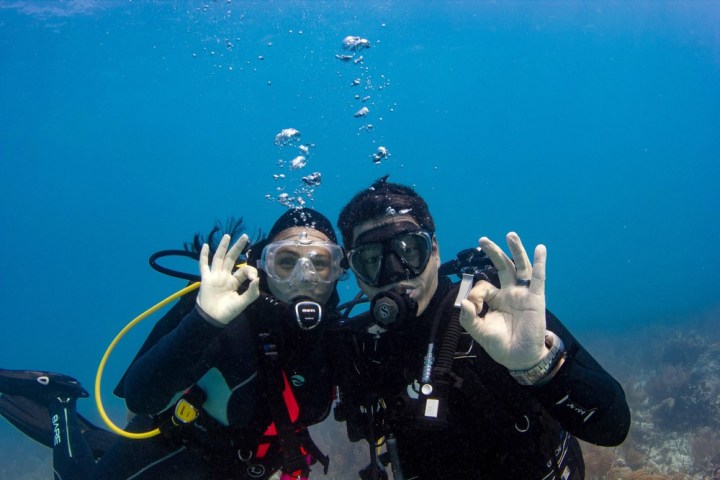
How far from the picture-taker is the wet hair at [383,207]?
3.84 m

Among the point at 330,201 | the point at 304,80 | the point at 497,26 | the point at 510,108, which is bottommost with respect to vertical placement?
the point at 330,201

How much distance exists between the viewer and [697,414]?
1285cm

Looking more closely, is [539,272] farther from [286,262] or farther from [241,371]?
[241,371]

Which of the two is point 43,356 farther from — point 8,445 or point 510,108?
point 510,108

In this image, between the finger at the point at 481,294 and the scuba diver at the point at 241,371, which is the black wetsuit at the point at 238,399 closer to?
the scuba diver at the point at 241,371

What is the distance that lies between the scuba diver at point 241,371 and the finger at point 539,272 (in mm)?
1852

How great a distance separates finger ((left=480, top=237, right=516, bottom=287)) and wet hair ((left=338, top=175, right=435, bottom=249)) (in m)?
1.20

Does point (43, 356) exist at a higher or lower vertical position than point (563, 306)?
lower

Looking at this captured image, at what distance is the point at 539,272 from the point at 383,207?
5.50 feet

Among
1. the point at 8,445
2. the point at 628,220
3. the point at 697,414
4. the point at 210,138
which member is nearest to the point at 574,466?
the point at 697,414

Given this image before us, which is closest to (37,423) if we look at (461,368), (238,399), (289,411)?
(238,399)

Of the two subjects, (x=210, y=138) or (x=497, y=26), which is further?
(x=210, y=138)

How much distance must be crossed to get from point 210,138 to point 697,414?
2194 inches

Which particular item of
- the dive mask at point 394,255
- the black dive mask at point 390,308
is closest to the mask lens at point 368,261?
the dive mask at point 394,255
